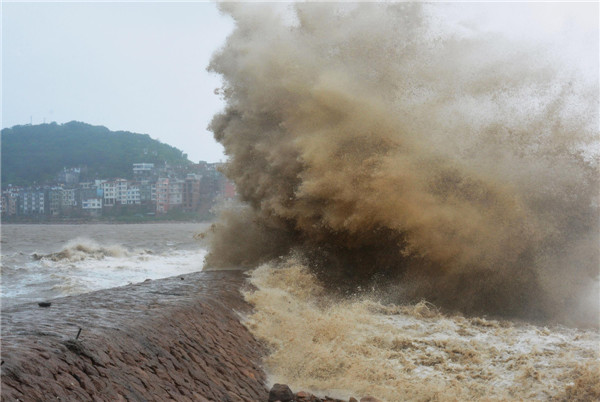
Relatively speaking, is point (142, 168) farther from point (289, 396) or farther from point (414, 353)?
point (289, 396)

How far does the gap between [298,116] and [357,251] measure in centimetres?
346

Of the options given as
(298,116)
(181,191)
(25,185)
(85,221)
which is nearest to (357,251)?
(298,116)

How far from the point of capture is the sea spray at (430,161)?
38.0 feet

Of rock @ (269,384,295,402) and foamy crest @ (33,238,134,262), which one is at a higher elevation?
rock @ (269,384,295,402)

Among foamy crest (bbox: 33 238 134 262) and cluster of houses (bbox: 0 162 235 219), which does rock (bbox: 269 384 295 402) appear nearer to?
foamy crest (bbox: 33 238 134 262)

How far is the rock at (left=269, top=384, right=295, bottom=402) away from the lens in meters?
6.33

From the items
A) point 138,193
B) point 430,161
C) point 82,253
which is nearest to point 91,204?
point 138,193

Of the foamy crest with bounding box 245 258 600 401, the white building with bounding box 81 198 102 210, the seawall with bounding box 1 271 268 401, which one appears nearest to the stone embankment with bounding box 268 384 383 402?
the seawall with bounding box 1 271 268 401

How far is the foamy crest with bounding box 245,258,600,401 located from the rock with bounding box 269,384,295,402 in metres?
0.55

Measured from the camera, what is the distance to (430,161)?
38.7 ft

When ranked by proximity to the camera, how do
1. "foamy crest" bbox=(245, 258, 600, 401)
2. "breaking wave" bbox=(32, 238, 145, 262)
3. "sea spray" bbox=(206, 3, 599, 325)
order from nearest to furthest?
"foamy crest" bbox=(245, 258, 600, 401) → "sea spray" bbox=(206, 3, 599, 325) → "breaking wave" bbox=(32, 238, 145, 262)

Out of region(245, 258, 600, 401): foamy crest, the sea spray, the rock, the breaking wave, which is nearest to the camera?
the rock

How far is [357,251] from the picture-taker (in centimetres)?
1342

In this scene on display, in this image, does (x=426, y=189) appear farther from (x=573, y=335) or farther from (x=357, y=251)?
(x=573, y=335)
